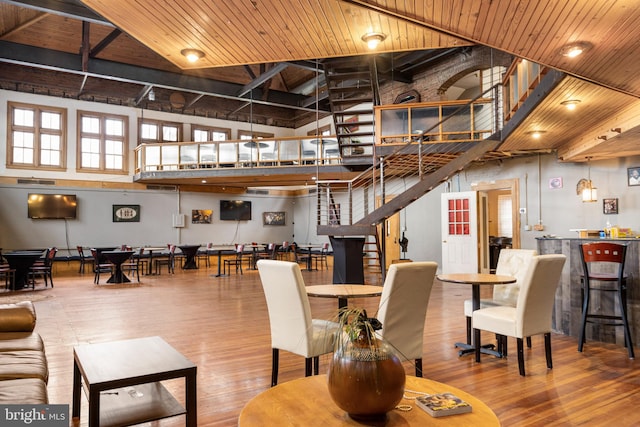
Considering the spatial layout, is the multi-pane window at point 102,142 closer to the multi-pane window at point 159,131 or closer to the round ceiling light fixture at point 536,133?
the multi-pane window at point 159,131

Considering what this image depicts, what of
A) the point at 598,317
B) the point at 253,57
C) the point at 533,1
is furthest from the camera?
the point at 598,317

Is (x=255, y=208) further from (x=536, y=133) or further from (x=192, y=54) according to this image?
(x=192, y=54)

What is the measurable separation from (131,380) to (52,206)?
42.9 feet

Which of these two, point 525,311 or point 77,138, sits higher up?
point 77,138

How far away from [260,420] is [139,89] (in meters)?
14.9

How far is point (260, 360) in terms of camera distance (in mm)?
4098

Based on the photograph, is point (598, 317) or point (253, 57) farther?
point (598, 317)

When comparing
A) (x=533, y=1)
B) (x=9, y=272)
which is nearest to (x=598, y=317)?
(x=533, y=1)

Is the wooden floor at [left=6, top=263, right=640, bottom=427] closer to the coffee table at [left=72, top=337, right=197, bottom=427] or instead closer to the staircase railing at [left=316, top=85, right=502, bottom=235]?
the coffee table at [left=72, top=337, right=197, bottom=427]

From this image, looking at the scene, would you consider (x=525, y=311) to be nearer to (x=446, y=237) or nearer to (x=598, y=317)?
(x=598, y=317)

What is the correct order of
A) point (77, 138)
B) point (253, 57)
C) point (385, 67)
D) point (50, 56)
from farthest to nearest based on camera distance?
point (77, 138) → point (385, 67) → point (50, 56) → point (253, 57)

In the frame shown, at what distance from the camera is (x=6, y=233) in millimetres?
12641

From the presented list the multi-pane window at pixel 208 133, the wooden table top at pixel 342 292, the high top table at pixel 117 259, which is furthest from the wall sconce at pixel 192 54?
the multi-pane window at pixel 208 133

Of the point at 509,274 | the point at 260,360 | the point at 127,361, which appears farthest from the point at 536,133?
the point at 127,361
